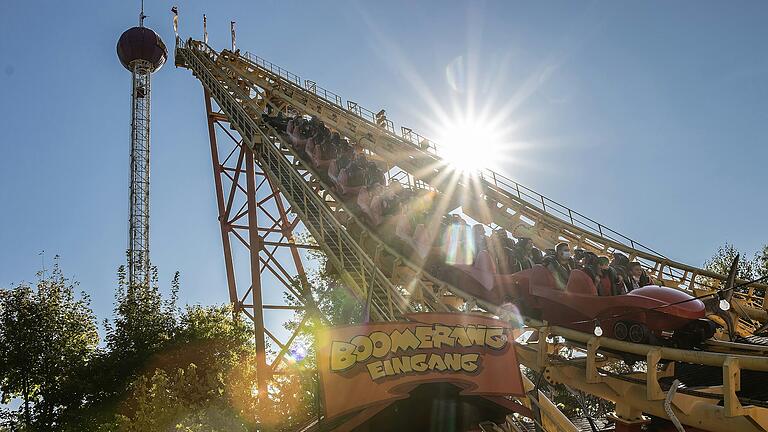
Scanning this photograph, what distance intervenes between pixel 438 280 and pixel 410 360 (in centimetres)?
574

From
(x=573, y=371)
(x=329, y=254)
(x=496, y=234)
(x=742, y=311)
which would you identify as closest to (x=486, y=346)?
(x=573, y=371)

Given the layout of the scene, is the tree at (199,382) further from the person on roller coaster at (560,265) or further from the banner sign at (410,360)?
the banner sign at (410,360)

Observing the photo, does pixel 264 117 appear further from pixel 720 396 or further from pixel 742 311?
pixel 720 396

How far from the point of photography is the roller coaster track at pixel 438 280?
6.58 m

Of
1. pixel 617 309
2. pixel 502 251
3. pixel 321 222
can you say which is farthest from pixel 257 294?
pixel 617 309

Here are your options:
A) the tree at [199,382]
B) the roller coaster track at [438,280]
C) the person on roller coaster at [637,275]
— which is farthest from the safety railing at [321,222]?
the tree at [199,382]

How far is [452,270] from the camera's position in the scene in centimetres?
1139

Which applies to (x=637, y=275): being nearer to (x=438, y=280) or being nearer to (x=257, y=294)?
(x=438, y=280)

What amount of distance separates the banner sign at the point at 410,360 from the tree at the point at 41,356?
13501 mm

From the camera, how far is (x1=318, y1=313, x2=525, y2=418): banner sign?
5.58 meters

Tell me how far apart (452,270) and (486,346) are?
210 inches

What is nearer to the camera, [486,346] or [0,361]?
[486,346]

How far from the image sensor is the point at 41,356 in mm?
17781

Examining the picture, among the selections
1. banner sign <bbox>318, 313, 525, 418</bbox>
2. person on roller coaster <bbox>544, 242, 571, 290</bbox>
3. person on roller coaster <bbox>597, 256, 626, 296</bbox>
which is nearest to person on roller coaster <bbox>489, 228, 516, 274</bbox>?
person on roller coaster <bbox>544, 242, 571, 290</bbox>
